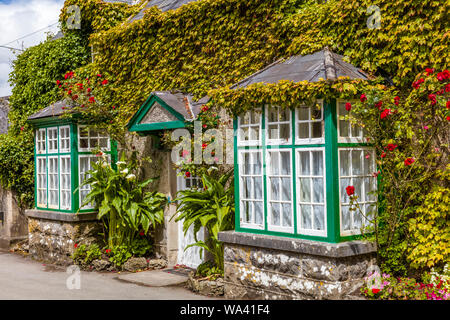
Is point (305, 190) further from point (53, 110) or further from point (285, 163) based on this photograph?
point (53, 110)

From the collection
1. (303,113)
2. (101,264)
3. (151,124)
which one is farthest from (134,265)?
(303,113)

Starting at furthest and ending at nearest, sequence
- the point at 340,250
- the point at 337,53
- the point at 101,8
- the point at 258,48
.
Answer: the point at 101,8
the point at 258,48
the point at 337,53
the point at 340,250

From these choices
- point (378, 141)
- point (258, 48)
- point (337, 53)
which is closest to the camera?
point (378, 141)

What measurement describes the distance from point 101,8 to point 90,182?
4.22 meters

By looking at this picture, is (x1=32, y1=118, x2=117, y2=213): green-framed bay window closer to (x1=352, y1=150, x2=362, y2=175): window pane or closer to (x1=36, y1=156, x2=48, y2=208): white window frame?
(x1=36, y1=156, x2=48, y2=208): white window frame

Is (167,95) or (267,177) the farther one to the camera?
(167,95)

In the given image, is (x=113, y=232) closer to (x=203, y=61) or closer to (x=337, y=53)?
(x=203, y=61)

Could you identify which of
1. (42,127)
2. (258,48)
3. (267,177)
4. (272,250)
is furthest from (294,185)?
(42,127)

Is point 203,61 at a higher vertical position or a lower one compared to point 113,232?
higher

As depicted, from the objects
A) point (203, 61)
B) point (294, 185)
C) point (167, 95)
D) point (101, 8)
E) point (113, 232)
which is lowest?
point (113, 232)

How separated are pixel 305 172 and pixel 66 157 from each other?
597 cm

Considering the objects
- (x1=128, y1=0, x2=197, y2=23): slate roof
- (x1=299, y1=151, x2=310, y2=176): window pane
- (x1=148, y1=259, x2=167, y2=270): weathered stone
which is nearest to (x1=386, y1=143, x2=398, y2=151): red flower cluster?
(x1=299, y1=151, x2=310, y2=176): window pane

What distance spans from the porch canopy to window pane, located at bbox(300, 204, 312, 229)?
13 millimetres

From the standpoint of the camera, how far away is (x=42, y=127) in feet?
38.0
